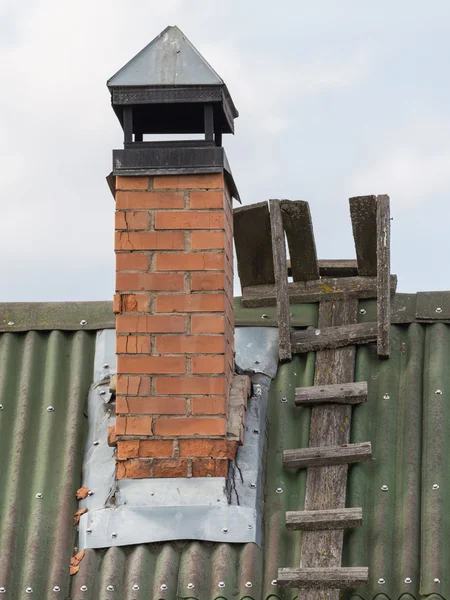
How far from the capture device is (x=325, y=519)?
462 centimetres

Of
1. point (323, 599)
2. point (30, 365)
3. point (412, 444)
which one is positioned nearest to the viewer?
point (323, 599)

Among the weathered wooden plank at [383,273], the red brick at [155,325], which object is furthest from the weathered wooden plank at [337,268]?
the red brick at [155,325]

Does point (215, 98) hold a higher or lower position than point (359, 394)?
higher

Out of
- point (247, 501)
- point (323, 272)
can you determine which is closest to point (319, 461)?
point (247, 501)

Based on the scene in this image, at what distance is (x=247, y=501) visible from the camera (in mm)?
4766

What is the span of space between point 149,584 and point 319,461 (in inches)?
40.0

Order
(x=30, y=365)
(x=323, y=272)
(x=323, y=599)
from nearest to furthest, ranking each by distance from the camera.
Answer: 1. (x=323, y=599)
2. (x=30, y=365)
3. (x=323, y=272)

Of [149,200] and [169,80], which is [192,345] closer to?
[149,200]

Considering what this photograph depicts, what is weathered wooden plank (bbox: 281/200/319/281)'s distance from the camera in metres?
5.74

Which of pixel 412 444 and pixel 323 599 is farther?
pixel 412 444

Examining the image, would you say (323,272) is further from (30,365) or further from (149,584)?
(149,584)

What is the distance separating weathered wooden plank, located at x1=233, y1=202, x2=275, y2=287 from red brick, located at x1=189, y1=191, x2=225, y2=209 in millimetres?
→ 708

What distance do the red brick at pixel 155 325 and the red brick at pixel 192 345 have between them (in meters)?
0.05

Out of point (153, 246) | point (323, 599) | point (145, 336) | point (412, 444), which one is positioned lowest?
point (323, 599)
